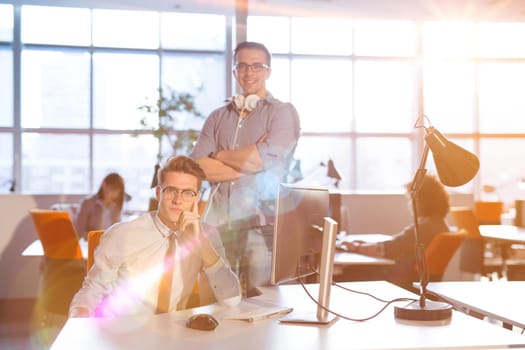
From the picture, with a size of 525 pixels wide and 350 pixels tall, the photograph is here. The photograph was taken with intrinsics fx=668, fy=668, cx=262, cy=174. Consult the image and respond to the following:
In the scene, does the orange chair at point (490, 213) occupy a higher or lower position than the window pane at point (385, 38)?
lower

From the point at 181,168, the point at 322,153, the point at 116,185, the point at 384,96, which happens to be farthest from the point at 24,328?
the point at 384,96

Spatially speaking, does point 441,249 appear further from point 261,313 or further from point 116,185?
point 116,185

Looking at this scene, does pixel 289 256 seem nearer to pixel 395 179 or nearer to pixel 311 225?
pixel 311 225

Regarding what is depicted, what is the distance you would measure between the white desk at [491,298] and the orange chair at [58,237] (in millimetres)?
2548

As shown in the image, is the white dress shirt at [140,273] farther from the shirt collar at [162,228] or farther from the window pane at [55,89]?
the window pane at [55,89]

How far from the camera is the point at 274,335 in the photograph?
1.89 metres

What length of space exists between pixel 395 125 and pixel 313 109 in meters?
1.38

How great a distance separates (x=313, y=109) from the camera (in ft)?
35.5

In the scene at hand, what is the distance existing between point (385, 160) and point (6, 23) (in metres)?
6.26

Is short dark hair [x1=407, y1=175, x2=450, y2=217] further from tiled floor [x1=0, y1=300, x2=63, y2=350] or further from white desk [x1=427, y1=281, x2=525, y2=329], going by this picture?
tiled floor [x1=0, y1=300, x2=63, y2=350]

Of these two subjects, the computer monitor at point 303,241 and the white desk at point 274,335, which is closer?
the white desk at point 274,335

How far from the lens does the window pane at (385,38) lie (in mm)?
11000

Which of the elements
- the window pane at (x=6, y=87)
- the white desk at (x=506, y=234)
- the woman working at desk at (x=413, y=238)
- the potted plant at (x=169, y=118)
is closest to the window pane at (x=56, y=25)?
the window pane at (x=6, y=87)

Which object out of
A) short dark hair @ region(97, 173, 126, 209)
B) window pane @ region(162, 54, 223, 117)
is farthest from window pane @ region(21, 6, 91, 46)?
short dark hair @ region(97, 173, 126, 209)
